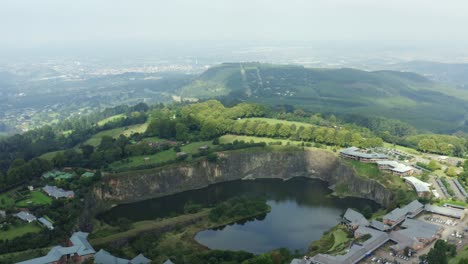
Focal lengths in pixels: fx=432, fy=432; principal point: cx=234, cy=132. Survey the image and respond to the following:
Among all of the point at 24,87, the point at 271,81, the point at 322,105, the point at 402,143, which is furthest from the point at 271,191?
the point at 24,87

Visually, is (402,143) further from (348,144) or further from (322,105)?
(322,105)

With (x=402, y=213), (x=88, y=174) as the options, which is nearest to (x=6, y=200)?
(x=88, y=174)

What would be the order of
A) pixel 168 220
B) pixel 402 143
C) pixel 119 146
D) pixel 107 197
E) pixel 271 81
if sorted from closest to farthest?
pixel 168 220, pixel 107 197, pixel 119 146, pixel 402 143, pixel 271 81

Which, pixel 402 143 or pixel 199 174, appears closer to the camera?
pixel 199 174

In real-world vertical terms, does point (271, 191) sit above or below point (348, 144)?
below

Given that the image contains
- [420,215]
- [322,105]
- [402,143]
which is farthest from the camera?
[322,105]

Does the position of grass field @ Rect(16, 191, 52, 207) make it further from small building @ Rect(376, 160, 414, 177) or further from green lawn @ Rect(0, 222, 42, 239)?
small building @ Rect(376, 160, 414, 177)
